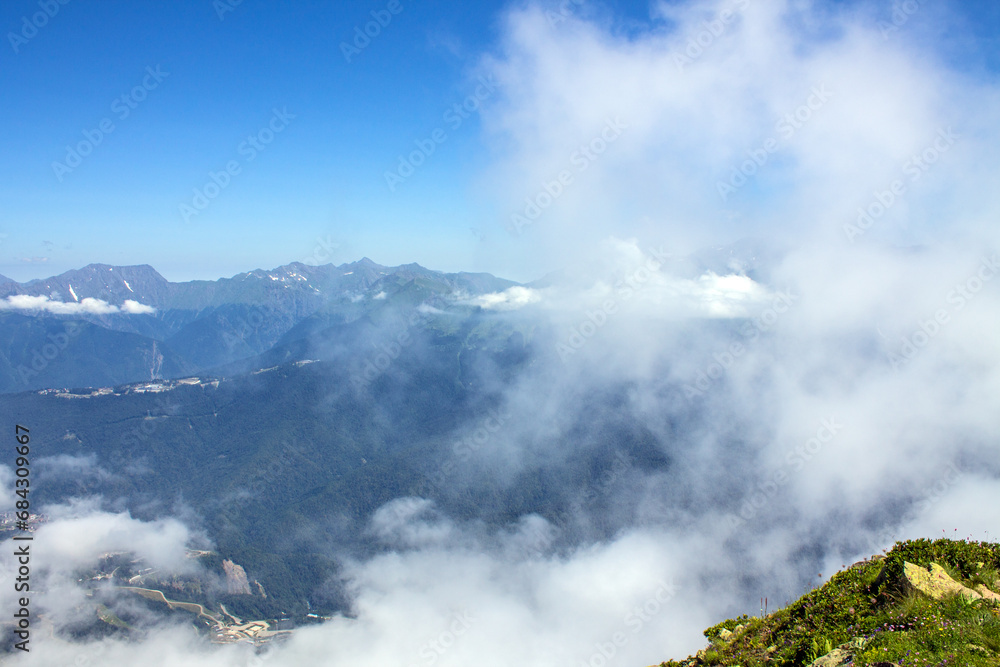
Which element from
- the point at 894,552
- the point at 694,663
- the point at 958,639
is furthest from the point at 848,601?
the point at 694,663

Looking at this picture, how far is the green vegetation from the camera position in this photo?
12.3 m

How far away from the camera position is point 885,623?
14672 mm

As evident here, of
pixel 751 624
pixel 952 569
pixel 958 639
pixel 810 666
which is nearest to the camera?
pixel 958 639

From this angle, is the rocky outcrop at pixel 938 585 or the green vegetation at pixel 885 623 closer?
the green vegetation at pixel 885 623

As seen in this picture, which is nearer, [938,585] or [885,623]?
[885,623]

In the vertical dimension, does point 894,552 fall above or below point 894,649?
above

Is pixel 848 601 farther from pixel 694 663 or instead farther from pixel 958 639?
pixel 694 663

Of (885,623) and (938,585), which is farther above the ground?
(938,585)

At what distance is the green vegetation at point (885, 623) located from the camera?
1234 centimetres

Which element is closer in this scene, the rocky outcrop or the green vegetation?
the green vegetation

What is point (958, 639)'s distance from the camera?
1234 centimetres

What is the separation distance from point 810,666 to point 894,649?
2.56m

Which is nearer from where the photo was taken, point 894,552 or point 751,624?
point 894,552

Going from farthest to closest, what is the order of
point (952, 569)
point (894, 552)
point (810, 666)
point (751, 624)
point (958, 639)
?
point (751, 624), point (894, 552), point (952, 569), point (810, 666), point (958, 639)
